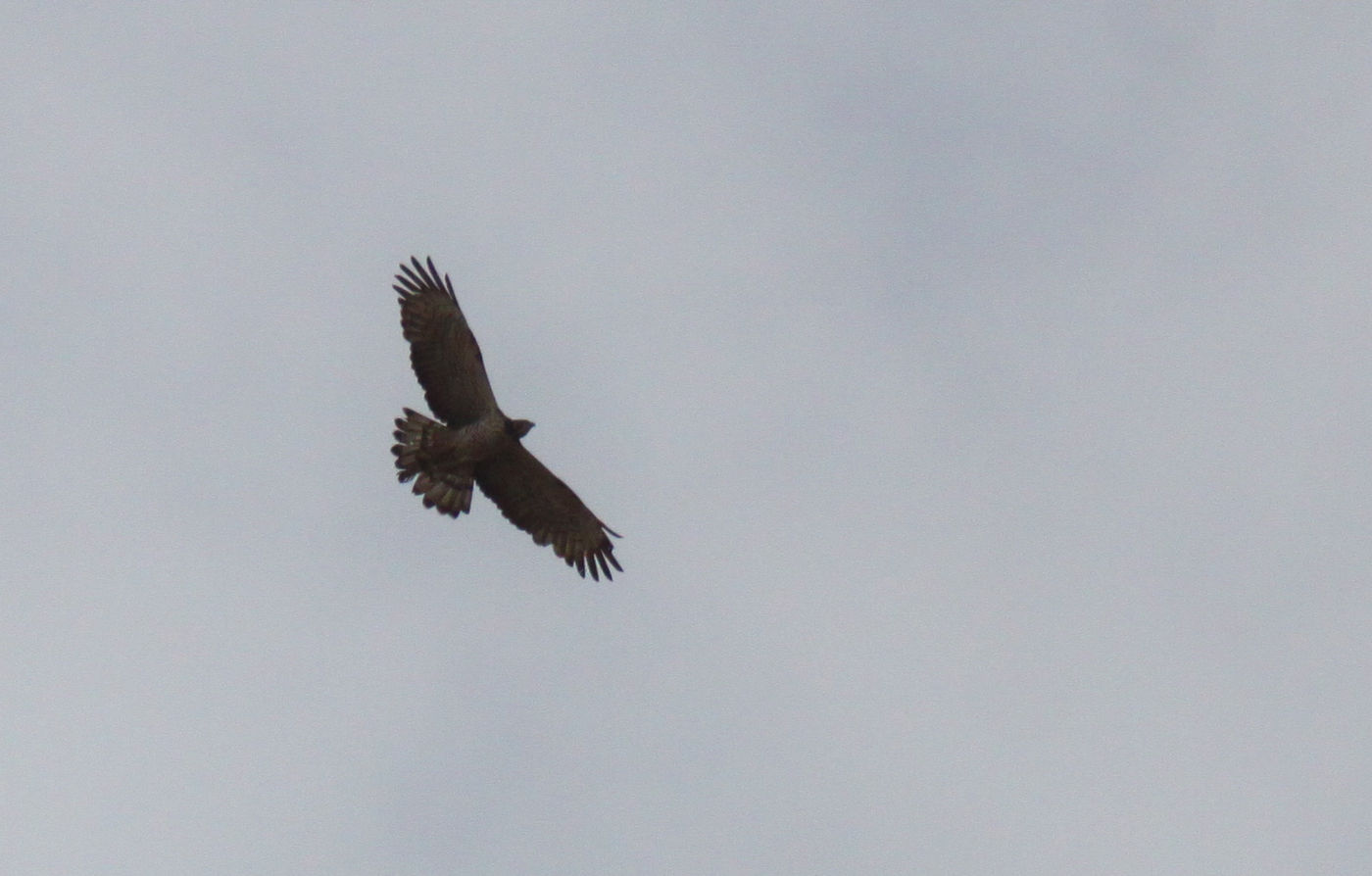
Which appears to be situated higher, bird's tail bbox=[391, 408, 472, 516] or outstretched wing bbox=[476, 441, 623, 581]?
outstretched wing bbox=[476, 441, 623, 581]

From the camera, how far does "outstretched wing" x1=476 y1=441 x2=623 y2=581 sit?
110ft

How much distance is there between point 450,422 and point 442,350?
3.68 feet

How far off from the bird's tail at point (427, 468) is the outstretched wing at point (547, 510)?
54cm

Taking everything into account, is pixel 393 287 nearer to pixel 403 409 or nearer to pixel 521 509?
pixel 403 409

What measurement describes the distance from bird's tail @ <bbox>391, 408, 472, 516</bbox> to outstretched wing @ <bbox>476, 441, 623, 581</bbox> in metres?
0.54

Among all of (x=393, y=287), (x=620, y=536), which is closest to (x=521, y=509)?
(x=620, y=536)

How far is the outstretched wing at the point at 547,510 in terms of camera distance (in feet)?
110

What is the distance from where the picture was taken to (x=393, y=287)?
3319cm

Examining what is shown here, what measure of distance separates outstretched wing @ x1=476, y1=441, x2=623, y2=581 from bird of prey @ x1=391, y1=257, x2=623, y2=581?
1.2 inches

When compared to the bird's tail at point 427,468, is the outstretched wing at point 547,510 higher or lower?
higher

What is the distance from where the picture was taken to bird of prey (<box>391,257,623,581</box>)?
32.9 m

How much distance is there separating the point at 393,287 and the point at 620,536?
206 inches

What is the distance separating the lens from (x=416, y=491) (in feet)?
109

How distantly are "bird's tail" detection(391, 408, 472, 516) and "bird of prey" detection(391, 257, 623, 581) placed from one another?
15 millimetres
